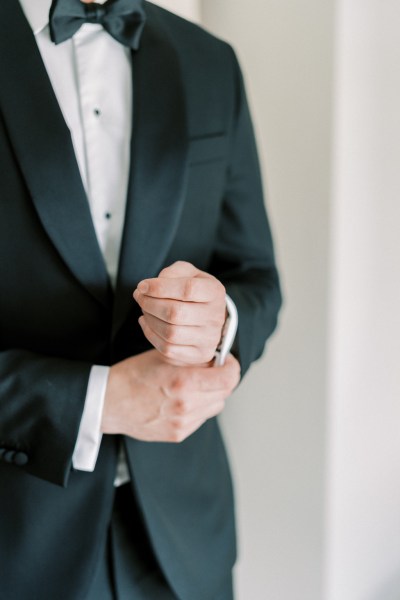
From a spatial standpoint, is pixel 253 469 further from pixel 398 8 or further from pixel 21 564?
pixel 398 8

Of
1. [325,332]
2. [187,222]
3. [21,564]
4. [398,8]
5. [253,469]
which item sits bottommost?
[253,469]

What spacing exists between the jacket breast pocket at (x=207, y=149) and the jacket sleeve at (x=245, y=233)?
0.04 m

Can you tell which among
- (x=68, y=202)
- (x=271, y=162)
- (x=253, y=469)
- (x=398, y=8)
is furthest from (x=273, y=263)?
(x=253, y=469)

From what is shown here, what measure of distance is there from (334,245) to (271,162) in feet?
0.81

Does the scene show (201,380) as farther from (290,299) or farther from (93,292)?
(290,299)

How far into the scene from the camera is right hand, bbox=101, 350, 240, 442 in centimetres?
83

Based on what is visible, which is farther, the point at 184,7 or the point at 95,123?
the point at 184,7

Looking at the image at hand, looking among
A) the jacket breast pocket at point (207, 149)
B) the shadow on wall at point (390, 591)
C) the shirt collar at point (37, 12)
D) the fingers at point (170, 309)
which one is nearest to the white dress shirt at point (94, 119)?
the shirt collar at point (37, 12)

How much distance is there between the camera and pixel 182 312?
72cm

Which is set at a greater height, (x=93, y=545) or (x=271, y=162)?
(x=271, y=162)

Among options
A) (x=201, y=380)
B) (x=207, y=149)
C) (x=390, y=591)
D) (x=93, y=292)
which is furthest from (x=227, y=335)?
(x=390, y=591)

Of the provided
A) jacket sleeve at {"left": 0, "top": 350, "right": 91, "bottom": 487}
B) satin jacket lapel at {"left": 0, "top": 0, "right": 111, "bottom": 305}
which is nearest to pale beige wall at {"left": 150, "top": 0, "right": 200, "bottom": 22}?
satin jacket lapel at {"left": 0, "top": 0, "right": 111, "bottom": 305}

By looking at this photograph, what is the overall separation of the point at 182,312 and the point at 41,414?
0.81ft

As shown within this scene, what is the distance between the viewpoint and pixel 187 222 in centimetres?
97
